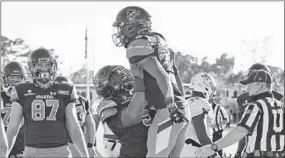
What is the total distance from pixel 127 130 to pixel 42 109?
889mm

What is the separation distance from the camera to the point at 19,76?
26.1ft

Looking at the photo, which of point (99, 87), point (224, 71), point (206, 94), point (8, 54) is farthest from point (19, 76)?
point (224, 71)

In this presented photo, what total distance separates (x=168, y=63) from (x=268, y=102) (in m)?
1.73

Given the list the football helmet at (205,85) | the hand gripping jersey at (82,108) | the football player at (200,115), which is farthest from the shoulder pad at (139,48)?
the football helmet at (205,85)

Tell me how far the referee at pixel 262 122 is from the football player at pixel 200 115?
2.27 ft

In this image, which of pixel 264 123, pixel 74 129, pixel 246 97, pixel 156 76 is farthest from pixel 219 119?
pixel 156 76

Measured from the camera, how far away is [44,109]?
16.4 feet

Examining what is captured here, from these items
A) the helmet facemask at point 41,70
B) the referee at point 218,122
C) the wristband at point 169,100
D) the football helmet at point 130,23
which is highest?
the football helmet at point 130,23

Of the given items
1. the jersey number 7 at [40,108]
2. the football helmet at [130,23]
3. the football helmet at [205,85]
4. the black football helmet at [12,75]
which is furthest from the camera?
the black football helmet at [12,75]

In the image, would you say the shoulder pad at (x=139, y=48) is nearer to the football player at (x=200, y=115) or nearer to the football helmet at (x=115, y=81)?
the football helmet at (x=115, y=81)

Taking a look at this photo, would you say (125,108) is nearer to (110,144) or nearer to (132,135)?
(132,135)

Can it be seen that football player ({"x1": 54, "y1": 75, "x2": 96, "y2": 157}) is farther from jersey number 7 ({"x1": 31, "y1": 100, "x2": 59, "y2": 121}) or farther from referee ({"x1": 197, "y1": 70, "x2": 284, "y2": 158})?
referee ({"x1": 197, "y1": 70, "x2": 284, "y2": 158})

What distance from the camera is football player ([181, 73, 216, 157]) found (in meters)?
6.67

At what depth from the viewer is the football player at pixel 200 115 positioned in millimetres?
6674
